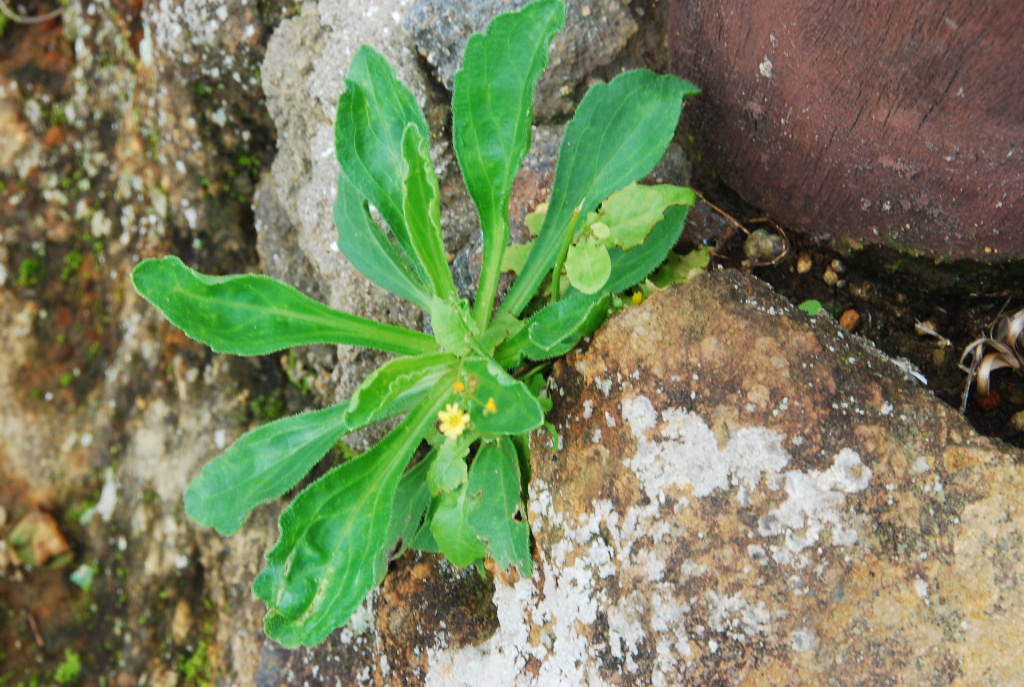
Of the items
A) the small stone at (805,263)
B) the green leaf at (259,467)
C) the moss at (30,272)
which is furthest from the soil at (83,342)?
the small stone at (805,263)

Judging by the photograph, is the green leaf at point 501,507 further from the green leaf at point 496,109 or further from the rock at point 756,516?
the green leaf at point 496,109

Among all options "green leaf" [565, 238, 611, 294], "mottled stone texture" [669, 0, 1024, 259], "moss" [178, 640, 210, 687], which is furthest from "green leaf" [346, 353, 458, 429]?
"moss" [178, 640, 210, 687]

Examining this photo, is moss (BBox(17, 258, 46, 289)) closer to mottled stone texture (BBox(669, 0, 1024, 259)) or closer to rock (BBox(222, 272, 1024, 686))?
rock (BBox(222, 272, 1024, 686))

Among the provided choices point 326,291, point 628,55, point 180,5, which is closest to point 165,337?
point 326,291

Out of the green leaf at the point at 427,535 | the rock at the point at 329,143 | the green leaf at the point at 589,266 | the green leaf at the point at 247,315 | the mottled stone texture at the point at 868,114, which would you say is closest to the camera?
the mottled stone texture at the point at 868,114

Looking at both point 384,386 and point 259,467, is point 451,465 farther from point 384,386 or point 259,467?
point 259,467
